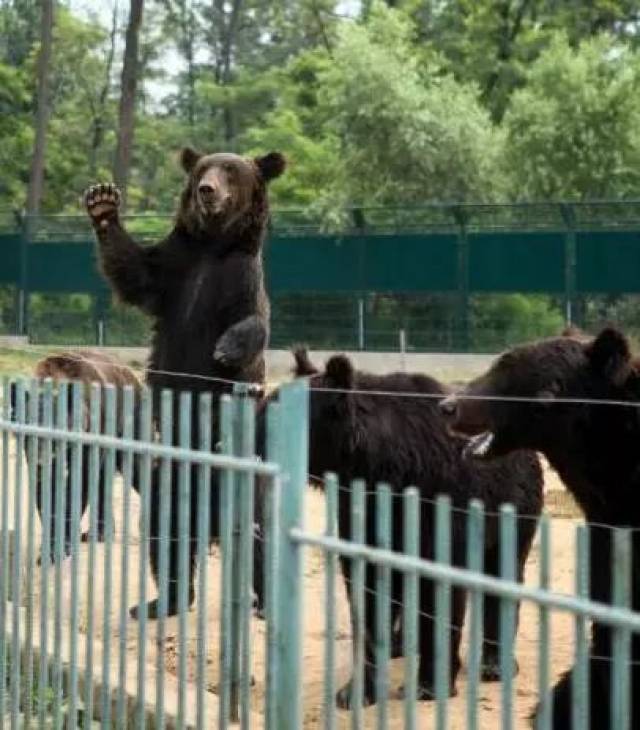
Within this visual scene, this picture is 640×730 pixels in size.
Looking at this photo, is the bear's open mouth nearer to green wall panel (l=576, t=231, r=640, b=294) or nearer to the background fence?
the background fence

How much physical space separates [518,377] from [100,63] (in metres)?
47.5

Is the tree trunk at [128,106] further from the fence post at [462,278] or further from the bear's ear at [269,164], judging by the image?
the bear's ear at [269,164]

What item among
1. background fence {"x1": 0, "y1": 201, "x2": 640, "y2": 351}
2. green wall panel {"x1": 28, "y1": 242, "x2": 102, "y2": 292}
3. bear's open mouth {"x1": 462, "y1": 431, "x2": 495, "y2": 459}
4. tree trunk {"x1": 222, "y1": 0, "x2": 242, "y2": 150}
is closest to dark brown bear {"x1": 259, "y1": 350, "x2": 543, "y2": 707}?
bear's open mouth {"x1": 462, "y1": 431, "x2": 495, "y2": 459}

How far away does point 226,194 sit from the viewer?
25.0ft

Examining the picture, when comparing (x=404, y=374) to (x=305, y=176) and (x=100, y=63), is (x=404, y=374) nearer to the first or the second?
(x=305, y=176)

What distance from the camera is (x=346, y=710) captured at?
609 cm

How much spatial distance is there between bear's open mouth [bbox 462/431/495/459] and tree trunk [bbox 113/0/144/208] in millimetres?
29553

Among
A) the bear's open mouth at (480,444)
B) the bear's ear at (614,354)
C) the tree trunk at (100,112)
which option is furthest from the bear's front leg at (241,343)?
the tree trunk at (100,112)

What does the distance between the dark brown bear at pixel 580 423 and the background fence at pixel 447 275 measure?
1901 cm

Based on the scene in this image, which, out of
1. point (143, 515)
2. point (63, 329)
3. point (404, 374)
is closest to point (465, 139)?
point (63, 329)

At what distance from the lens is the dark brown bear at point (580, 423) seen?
4828 millimetres

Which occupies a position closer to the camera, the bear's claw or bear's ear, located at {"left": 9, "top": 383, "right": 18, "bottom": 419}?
bear's ear, located at {"left": 9, "top": 383, "right": 18, "bottom": 419}

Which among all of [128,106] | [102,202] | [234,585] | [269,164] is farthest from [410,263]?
[234,585]

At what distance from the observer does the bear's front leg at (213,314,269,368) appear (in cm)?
727
